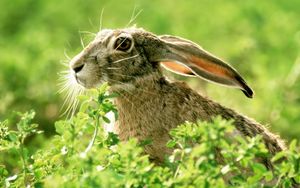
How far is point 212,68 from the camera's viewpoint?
7848mm

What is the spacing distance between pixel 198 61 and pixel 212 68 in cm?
12

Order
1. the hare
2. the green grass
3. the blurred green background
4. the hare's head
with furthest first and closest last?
the blurred green background
the green grass
the hare
the hare's head

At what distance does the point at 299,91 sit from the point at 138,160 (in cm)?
550

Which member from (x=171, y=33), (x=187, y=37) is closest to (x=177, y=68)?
(x=187, y=37)

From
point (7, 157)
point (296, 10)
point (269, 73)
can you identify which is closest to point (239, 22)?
point (296, 10)

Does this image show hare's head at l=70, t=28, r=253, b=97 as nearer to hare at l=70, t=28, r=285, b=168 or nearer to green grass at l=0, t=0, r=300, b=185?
hare at l=70, t=28, r=285, b=168

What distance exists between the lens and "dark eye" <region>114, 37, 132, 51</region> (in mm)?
7790

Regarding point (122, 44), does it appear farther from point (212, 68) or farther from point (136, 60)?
point (212, 68)

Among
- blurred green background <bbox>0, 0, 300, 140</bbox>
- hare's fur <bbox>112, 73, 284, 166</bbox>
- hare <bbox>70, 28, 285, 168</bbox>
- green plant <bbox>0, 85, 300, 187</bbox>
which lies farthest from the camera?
blurred green background <bbox>0, 0, 300, 140</bbox>

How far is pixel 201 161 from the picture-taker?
5586mm

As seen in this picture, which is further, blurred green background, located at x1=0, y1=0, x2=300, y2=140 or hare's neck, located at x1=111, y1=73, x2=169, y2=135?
blurred green background, located at x1=0, y1=0, x2=300, y2=140

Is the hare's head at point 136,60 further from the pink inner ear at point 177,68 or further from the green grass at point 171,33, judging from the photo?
the green grass at point 171,33

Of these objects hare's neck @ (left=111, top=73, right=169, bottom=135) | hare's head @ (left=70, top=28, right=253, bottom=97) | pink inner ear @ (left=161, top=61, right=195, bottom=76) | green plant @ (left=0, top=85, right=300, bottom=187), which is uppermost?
pink inner ear @ (left=161, top=61, right=195, bottom=76)

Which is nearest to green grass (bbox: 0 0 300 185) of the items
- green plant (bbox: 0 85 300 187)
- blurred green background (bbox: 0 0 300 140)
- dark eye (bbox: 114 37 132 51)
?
blurred green background (bbox: 0 0 300 140)
